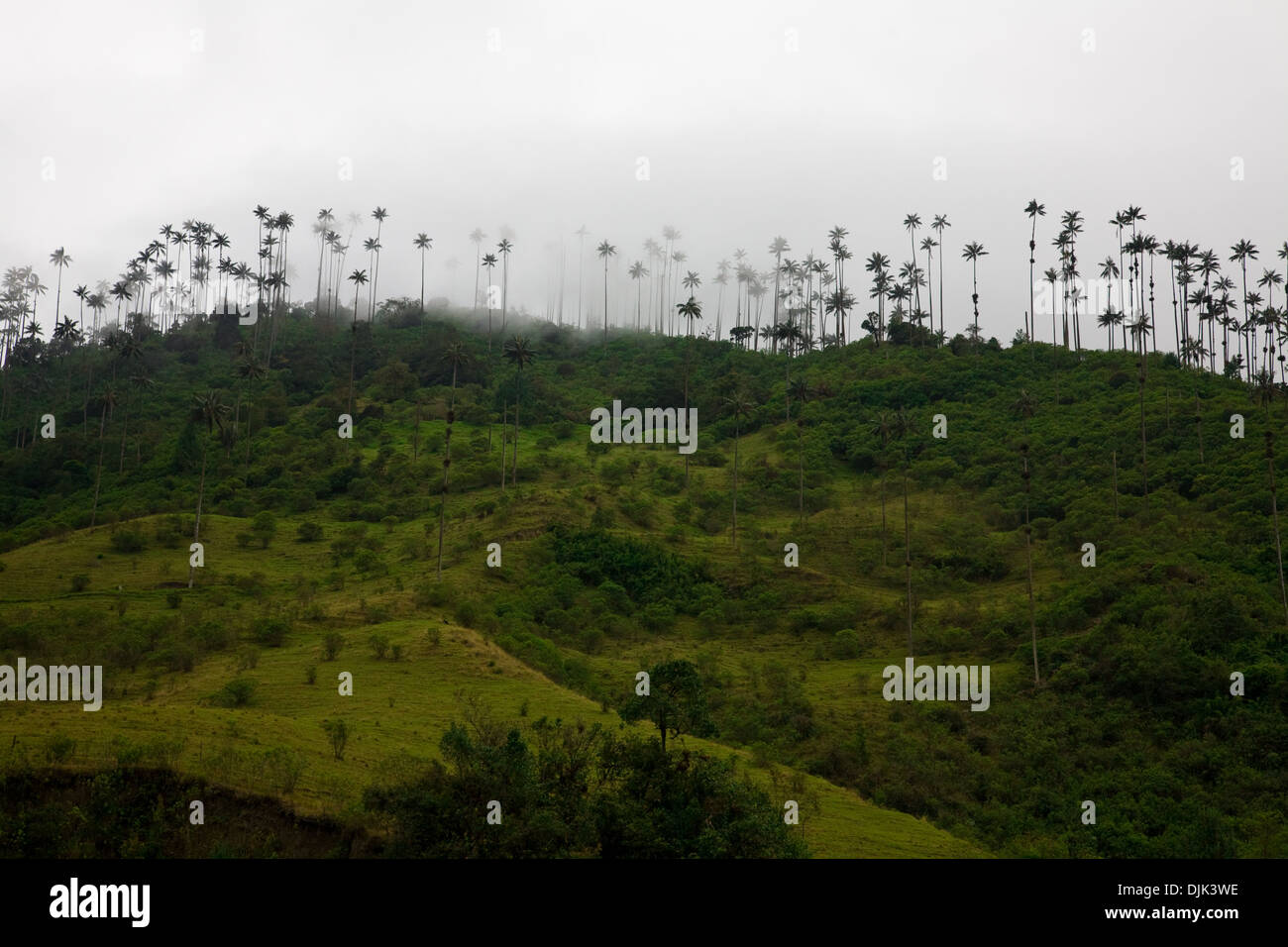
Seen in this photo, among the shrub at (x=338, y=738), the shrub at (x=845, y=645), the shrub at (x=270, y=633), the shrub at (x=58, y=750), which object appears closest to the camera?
the shrub at (x=58, y=750)

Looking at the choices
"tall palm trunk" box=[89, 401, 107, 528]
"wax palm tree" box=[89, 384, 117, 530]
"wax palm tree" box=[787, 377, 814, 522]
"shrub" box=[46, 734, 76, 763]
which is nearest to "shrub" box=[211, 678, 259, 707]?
"shrub" box=[46, 734, 76, 763]

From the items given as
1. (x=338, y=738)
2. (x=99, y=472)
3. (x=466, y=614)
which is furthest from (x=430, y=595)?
(x=99, y=472)

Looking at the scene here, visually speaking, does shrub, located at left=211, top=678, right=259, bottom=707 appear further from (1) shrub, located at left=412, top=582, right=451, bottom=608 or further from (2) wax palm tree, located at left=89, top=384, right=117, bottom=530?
(2) wax palm tree, located at left=89, top=384, right=117, bottom=530

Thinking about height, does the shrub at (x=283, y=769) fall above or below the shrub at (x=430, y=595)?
below

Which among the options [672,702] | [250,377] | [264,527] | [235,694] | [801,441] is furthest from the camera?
[250,377]

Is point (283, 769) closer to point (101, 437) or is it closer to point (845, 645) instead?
point (845, 645)

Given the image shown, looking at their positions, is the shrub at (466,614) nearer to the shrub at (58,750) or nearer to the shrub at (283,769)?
the shrub at (283,769)

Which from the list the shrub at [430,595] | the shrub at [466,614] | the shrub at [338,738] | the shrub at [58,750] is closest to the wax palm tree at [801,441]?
the shrub at [430,595]

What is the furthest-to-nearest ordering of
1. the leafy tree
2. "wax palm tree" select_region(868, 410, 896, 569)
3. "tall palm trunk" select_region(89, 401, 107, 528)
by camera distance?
1. "tall palm trunk" select_region(89, 401, 107, 528)
2. "wax palm tree" select_region(868, 410, 896, 569)
3. the leafy tree

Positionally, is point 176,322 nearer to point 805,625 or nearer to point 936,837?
point 805,625

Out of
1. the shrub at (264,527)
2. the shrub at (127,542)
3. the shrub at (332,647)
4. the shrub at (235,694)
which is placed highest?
the shrub at (264,527)

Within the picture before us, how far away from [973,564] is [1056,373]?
48058 millimetres
